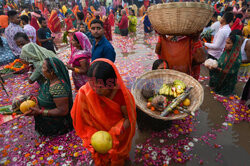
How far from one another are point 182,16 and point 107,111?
191 cm

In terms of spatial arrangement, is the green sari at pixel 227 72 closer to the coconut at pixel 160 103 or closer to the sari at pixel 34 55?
the coconut at pixel 160 103

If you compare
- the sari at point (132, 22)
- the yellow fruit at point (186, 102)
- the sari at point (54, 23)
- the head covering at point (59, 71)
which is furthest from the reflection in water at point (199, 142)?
the sari at point (54, 23)

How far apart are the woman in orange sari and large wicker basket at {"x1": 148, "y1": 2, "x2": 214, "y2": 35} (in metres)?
1.47

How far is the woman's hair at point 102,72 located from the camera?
4.96ft

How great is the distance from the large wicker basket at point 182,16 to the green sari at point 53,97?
208 centimetres

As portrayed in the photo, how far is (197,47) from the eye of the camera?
9.94 feet

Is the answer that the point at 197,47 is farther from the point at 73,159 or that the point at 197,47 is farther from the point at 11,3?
the point at 11,3

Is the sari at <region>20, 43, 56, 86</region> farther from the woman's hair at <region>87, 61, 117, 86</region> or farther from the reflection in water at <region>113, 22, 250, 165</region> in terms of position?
the reflection in water at <region>113, 22, 250, 165</region>

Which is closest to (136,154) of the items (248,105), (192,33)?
(192,33)

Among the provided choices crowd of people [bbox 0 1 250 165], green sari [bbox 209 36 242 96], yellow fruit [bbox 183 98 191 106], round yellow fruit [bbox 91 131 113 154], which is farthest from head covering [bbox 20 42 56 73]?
green sari [bbox 209 36 242 96]

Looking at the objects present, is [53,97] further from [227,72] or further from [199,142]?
[227,72]

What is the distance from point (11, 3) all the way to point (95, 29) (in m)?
24.1

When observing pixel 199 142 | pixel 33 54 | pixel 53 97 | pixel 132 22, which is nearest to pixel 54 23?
pixel 132 22

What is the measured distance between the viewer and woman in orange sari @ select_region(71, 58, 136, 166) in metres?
Answer: 1.65
